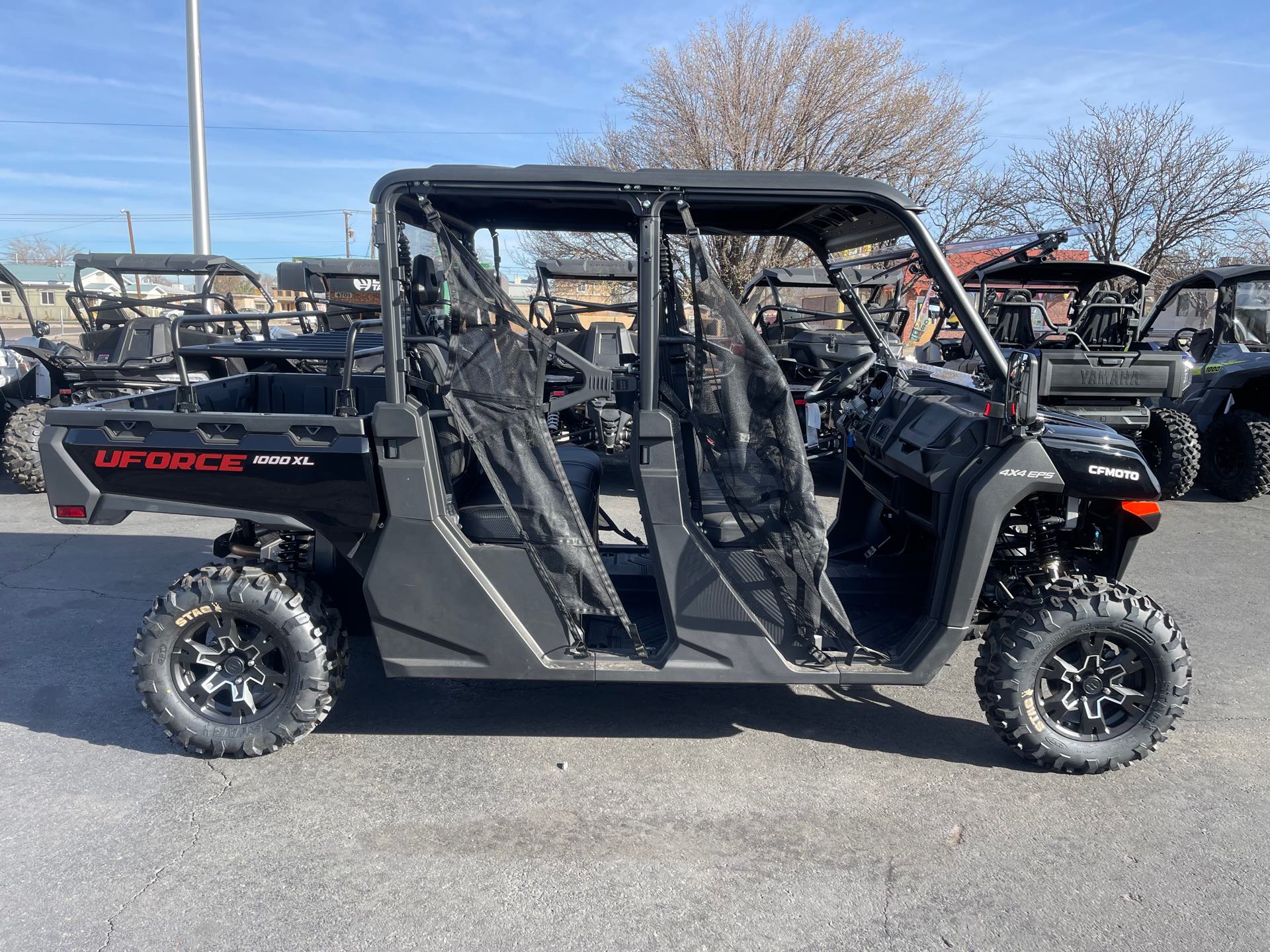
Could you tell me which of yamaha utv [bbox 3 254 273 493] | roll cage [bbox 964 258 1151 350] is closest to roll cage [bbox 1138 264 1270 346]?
roll cage [bbox 964 258 1151 350]

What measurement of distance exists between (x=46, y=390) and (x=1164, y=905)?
9610 mm

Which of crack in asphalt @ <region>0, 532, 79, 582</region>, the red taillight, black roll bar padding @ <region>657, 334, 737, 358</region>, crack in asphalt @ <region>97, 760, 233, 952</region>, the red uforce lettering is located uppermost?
black roll bar padding @ <region>657, 334, 737, 358</region>

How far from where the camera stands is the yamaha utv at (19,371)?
8680 millimetres

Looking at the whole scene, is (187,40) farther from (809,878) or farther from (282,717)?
(809,878)

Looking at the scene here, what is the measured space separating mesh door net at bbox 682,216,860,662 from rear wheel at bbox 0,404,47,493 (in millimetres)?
7332

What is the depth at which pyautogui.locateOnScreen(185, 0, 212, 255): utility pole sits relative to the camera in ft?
43.8

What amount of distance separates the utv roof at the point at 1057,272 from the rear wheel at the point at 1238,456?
1.66m

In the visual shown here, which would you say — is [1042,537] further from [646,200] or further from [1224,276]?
[1224,276]

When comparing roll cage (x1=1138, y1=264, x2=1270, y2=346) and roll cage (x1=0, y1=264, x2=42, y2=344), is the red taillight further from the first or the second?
roll cage (x1=0, y1=264, x2=42, y2=344)

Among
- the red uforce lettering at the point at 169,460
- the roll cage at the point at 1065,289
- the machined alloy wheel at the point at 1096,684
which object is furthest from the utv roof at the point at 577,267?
the machined alloy wheel at the point at 1096,684

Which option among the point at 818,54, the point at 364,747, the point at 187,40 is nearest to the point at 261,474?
the point at 364,747

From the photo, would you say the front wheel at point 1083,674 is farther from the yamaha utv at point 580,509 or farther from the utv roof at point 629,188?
the utv roof at point 629,188

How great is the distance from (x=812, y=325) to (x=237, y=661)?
920 centimetres

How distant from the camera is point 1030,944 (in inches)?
102
